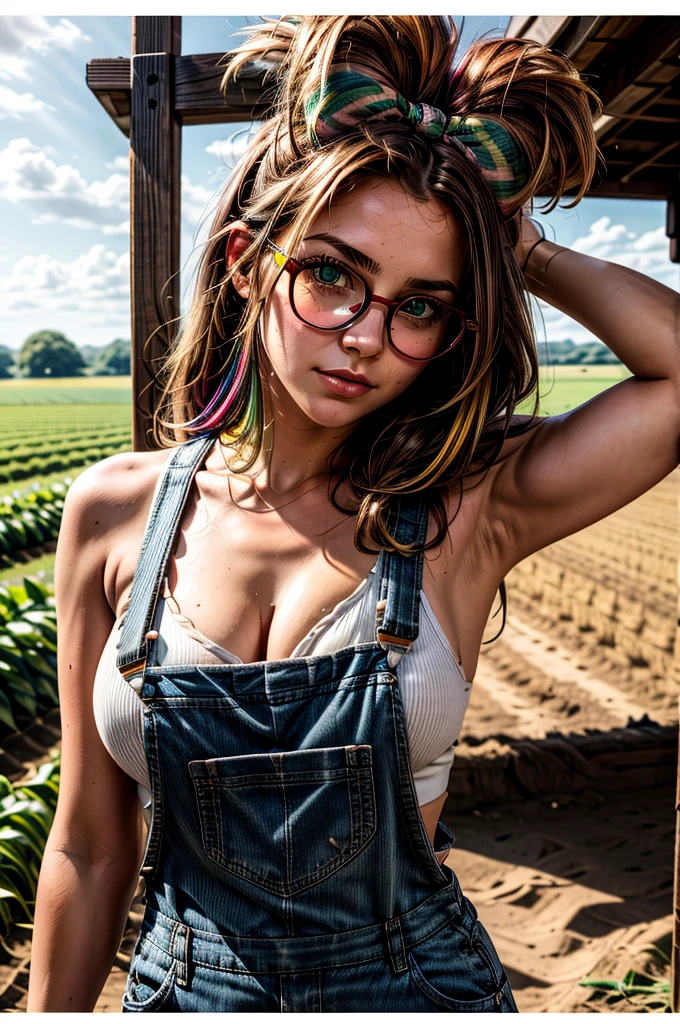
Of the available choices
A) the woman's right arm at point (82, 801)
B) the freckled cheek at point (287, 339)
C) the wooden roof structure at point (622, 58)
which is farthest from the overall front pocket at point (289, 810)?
the wooden roof structure at point (622, 58)

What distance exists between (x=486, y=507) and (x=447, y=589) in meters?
0.16

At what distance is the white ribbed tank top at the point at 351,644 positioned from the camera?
4.09 feet

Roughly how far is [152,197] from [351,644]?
1198 mm

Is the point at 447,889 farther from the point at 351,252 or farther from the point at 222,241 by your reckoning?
the point at 222,241

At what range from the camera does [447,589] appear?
1.35m

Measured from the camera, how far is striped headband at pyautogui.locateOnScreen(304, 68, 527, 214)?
1.24m

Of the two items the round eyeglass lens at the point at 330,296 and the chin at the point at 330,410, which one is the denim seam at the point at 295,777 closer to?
the chin at the point at 330,410

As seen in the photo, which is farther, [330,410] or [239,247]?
[239,247]

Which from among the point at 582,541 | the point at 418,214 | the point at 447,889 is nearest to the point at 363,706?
the point at 447,889

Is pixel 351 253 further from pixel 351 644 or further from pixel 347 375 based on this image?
pixel 351 644

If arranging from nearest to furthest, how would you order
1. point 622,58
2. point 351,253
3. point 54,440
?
point 351,253, point 622,58, point 54,440

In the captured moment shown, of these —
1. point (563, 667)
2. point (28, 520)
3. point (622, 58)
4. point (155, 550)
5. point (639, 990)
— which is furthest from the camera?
point (28, 520)

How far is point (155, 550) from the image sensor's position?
4.46ft

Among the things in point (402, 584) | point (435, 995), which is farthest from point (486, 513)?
point (435, 995)
